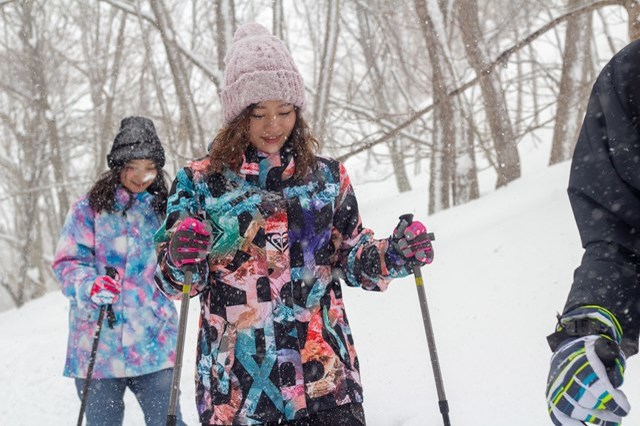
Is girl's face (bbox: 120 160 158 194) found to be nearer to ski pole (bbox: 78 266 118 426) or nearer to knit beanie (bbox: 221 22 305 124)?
ski pole (bbox: 78 266 118 426)

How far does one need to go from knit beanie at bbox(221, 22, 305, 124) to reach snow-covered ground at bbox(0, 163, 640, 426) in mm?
2275

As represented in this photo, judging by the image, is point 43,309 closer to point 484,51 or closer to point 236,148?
point 484,51

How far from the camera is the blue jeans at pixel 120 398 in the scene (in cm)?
348

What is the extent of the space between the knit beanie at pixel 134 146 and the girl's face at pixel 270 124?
53.3 inches

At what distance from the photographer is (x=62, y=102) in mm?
20562

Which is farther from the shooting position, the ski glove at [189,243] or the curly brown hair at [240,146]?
the curly brown hair at [240,146]

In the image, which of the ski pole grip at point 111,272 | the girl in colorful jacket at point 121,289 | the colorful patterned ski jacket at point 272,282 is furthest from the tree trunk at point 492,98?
the colorful patterned ski jacket at point 272,282

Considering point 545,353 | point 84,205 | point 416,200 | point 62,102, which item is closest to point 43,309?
point 416,200

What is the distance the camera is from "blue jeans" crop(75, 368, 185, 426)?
11.4ft

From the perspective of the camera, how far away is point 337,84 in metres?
26.0

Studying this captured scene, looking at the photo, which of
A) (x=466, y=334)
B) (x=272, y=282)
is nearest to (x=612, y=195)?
(x=272, y=282)

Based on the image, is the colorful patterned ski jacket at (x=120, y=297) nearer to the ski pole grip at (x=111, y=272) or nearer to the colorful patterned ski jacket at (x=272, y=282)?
the ski pole grip at (x=111, y=272)

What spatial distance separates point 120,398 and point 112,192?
1045 millimetres

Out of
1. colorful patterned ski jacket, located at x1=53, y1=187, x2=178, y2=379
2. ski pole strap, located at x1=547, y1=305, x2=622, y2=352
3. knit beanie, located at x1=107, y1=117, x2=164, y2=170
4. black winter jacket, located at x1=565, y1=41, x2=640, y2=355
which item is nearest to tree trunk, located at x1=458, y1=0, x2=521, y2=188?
knit beanie, located at x1=107, y1=117, x2=164, y2=170
